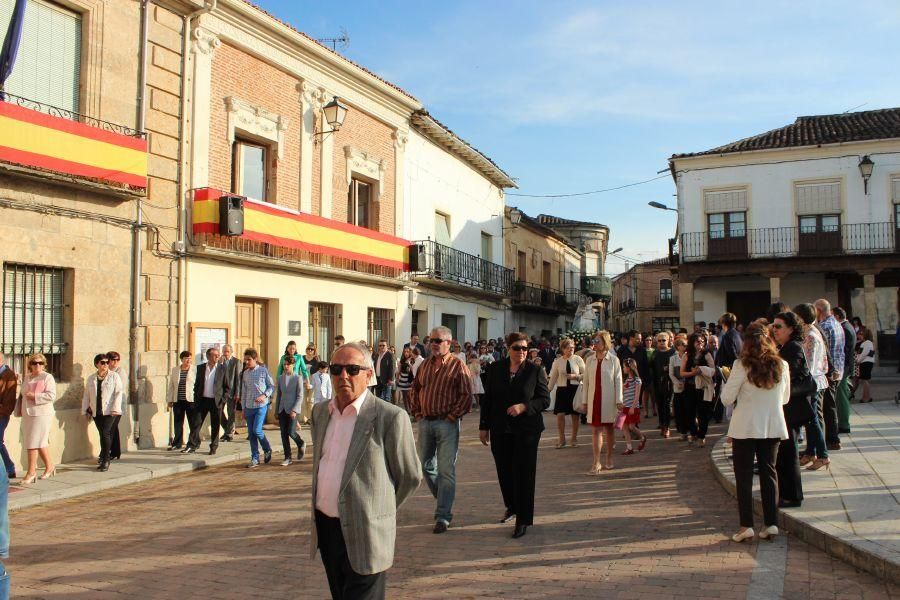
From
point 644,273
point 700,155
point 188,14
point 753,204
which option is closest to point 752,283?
point 753,204

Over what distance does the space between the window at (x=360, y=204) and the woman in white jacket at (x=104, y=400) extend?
29.3ft

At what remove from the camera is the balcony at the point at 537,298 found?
30.2 metres

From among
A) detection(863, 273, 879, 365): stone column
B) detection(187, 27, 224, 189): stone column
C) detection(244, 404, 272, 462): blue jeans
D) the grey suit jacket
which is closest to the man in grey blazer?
the grey suit jacket

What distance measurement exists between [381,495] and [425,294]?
713 inches

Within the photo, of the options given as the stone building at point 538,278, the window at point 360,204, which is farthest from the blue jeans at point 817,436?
the stone building at point 538,278

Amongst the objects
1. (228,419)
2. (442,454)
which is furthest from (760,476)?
(228,419)

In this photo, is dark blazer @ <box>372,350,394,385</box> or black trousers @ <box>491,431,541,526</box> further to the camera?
dark blazer @ <box>372,350,394,385</box>

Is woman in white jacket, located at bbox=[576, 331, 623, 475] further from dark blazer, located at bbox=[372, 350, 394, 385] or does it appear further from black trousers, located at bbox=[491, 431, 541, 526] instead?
dark blazer, located at bbox=[372, 350, 394, 385]

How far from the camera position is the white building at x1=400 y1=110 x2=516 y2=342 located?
822 inches

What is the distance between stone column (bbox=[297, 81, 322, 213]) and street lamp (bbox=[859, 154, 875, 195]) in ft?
60.6

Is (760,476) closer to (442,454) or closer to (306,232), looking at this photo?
(442,454)

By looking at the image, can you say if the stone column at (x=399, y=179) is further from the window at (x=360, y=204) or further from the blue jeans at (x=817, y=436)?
the blue jeans at (x=817, y=436)

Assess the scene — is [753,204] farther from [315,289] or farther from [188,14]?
[188,14]

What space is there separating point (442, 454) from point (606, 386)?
3.18 metres
